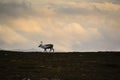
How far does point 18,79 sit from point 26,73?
332 centimetres

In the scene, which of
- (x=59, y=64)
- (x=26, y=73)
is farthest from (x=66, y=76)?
(x=59, y=64)

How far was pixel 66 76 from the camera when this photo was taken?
35188 millimetres

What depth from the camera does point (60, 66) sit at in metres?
41.2

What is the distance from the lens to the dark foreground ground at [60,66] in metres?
35.4

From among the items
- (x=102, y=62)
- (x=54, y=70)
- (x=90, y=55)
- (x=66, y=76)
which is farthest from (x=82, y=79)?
(x=90, y=55)

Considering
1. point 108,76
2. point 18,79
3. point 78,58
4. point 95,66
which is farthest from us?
point 78,58

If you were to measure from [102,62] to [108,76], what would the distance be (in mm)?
8549

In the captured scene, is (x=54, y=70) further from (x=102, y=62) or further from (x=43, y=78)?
(x=102, y=62)

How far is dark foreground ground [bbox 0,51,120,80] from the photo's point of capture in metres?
35.4

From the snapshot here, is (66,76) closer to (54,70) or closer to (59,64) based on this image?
(54,70)

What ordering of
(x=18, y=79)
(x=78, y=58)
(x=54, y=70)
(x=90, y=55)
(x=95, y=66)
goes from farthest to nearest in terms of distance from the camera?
(x=90, y=55) → (x=78, y=58) → (x=95, y=66) → (x=54, y=70) → (x=18, y=79)

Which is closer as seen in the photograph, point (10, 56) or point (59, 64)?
point (59, 64)

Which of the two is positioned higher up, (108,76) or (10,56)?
(10,56)

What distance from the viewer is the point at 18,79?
33375mm
